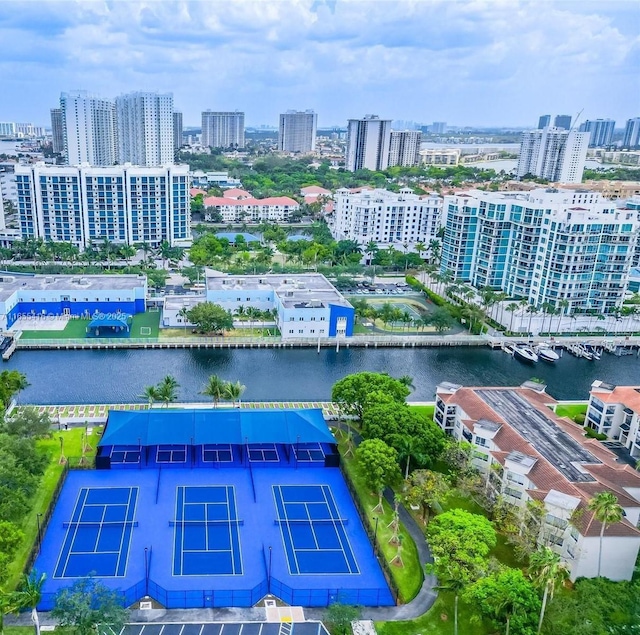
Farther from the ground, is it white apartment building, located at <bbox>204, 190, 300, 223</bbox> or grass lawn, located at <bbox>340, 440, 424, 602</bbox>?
white apartment building, located at <bbox>204, 190, 300, 223</bbox>

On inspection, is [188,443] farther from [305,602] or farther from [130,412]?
[305,602]

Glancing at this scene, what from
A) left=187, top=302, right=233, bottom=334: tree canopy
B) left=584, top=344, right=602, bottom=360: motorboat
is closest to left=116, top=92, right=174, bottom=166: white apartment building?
left=187, top=302, right=233, bottom=334: tree canopy

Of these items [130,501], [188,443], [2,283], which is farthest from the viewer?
[2,283]

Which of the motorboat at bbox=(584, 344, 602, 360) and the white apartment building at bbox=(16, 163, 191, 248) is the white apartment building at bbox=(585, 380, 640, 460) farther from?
the white apartment building at bbox=(16, 163, 191, 248)

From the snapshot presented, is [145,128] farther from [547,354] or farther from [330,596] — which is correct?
[330,596]

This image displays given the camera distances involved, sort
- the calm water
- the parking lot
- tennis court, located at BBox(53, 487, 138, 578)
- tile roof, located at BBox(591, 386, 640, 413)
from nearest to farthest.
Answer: tennis court, located at BBox(53, 487, 138, 578) → tile roof, located at BBox(591, 386, 640, 413) → the calm water → the parking lot

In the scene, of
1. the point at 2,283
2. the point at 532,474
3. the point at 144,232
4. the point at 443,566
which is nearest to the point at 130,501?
the point at 443,566

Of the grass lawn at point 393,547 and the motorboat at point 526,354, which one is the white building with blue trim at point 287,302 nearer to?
the motorboat at point 526,354

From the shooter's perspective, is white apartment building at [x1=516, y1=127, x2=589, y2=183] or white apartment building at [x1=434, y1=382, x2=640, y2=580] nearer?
white apartment building at [x1=434, y1=382, x2=640, y2=580]
